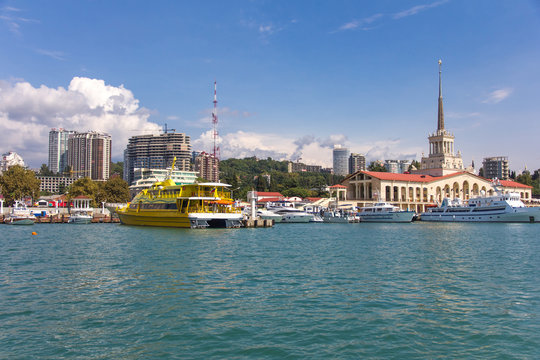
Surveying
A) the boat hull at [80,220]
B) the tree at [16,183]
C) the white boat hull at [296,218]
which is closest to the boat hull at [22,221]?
the boat hull at [80,220]

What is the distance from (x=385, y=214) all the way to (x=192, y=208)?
42.1 meters

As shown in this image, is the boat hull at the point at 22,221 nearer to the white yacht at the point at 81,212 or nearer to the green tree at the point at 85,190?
the white yacht at the point at 81,212

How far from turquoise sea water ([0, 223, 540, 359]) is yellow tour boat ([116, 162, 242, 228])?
23579mm

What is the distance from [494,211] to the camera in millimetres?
73812

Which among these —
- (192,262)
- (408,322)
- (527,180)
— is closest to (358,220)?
(192,262)

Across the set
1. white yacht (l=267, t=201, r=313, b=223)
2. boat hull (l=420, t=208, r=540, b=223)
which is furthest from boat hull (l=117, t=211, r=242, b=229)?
boat hull (l=420, t=208, r=540, b=223)

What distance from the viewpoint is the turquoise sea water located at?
10.2 m

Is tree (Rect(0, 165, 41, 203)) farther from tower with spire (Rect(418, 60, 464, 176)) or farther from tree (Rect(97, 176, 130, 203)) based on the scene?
tower with spire (Rect(418, 60, 464, 176))

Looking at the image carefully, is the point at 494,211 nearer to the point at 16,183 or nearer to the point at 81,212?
the point at 81,212

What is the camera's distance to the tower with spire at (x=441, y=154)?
124 m

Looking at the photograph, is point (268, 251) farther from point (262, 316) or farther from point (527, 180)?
point (527, 180)

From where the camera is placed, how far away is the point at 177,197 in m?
49.9

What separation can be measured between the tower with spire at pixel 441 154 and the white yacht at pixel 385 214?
167 ft

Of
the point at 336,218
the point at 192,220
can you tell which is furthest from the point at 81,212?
the point at 336,218
